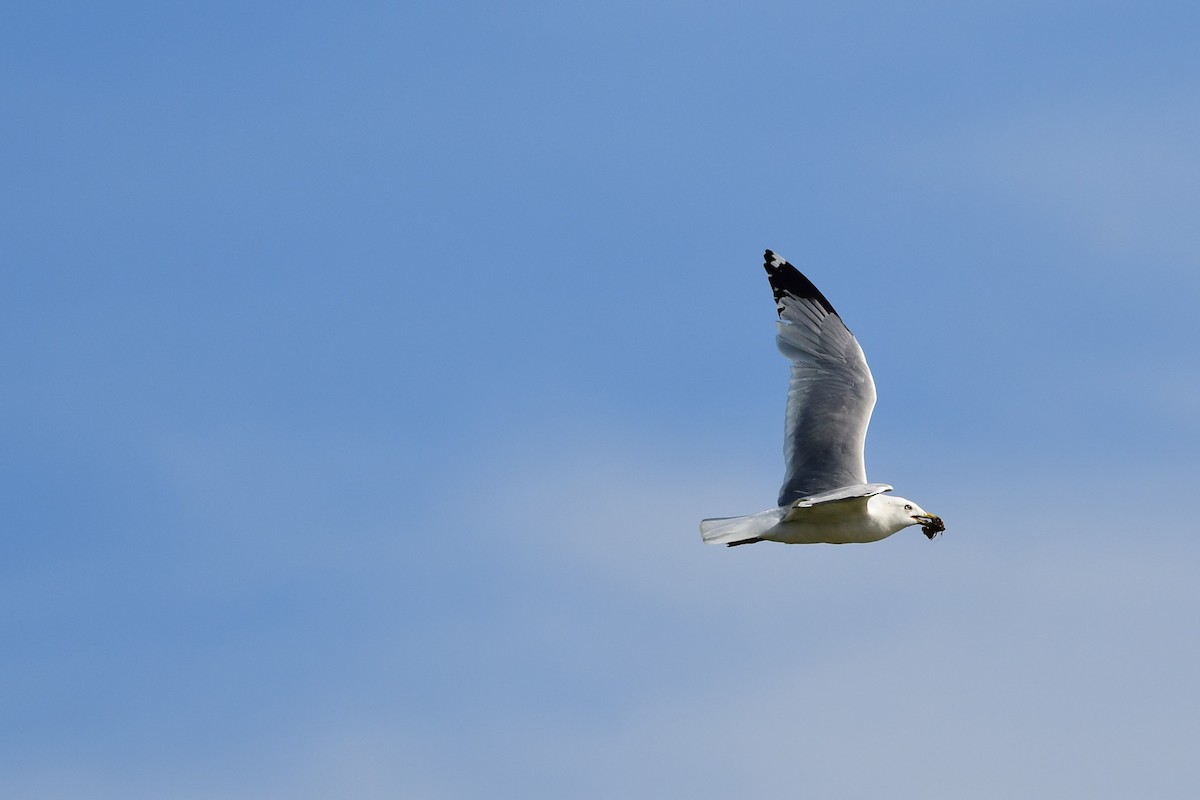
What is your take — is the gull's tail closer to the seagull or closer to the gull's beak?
the seagull

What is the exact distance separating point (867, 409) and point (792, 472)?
136 cm

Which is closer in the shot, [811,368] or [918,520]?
[918,520]

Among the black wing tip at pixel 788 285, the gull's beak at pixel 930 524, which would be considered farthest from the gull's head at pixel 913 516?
the black wing tip at pixel 788 285

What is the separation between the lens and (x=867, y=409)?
56.5 feet

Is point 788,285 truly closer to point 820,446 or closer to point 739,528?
point 820,446

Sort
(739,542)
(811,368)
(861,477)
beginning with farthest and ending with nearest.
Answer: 1. (811,368)
2. (861,477)
3. (739,542)

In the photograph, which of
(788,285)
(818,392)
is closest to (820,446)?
(818,392)

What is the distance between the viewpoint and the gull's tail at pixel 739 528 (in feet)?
48.9

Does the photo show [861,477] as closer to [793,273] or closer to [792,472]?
[792,472]

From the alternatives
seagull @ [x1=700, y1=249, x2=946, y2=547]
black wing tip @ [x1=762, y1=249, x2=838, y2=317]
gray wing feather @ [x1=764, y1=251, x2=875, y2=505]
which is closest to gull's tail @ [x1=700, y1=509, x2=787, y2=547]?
seagull @ [x1=700, y1=249, x2=946, y2=547]

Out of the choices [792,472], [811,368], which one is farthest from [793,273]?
[792,472]

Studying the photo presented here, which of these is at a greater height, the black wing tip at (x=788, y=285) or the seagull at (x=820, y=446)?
the black wing tip at (x=788, y=285)

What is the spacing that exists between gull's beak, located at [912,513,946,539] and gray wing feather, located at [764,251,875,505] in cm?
72

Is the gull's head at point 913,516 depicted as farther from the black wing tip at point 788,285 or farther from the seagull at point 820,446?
the black wing tip at point 788,285
